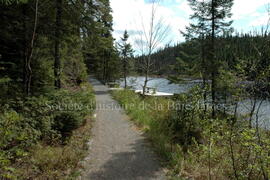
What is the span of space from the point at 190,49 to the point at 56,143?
33.1 ft

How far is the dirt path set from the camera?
119 inches

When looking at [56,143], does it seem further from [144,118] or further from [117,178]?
[144,118]

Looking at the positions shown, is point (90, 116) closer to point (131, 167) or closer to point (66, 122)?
point (66, 122)

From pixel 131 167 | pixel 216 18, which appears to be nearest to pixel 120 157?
pixel 131 167

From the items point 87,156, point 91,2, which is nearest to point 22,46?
point 91,2

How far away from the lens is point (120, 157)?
12.1 ft

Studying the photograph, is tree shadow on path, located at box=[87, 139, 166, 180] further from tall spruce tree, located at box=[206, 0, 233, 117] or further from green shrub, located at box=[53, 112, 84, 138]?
tall spruce tree, located at box=[206, 0, 233, 117]

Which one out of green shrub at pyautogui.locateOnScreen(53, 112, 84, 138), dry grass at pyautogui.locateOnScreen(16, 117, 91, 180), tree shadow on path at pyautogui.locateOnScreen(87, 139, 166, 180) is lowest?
tree shadow on path at pyautogui.locateOnScreen(87, 139, 166, 180)

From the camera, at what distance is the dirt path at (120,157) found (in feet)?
9.93

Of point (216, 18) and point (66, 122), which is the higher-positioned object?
point (216, 18)

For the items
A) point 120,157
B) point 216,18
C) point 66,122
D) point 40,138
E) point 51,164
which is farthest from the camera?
point 216,18

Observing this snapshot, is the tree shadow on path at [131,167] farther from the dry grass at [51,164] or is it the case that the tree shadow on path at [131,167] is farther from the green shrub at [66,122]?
the green shrub at [66,122]

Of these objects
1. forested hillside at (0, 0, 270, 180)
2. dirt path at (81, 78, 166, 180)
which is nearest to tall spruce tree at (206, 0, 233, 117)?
forested hillside at (0, 0, 270, 180)

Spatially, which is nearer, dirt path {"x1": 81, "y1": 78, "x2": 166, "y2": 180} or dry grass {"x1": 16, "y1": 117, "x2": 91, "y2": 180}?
dry grass {"x1": 16, "y1": 117, "x2": 91, "y2": 180}
